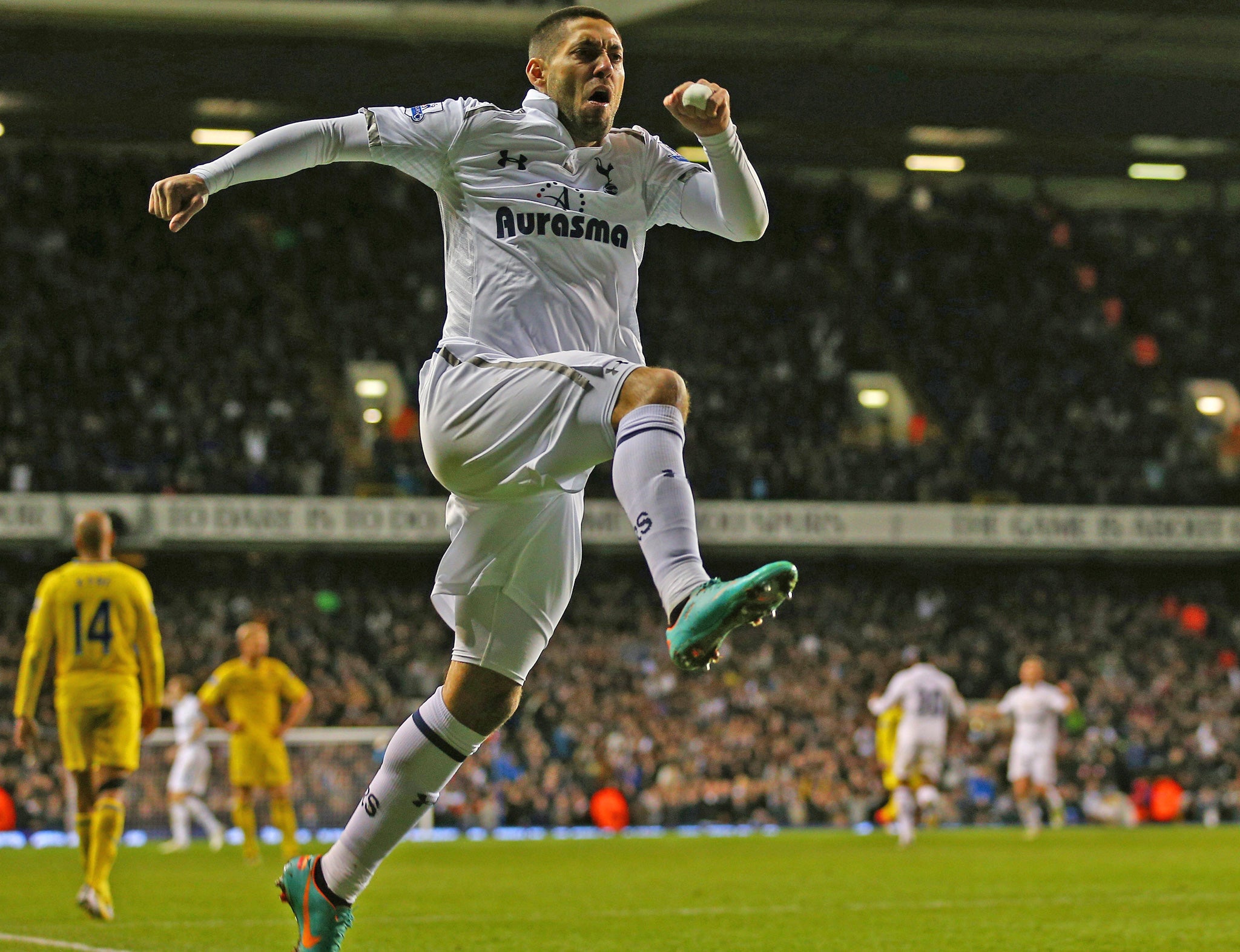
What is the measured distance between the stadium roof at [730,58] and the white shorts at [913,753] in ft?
36.2

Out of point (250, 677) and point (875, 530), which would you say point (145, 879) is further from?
point (875, 530)

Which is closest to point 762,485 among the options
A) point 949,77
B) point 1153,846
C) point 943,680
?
point 949,77

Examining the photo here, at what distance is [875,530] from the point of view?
29.0 metres

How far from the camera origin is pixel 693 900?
34.9 feet

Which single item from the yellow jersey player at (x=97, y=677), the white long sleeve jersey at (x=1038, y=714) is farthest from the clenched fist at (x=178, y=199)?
the white long sleeve jersey at (x=1038, y=714)

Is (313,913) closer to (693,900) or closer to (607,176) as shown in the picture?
(607,176)

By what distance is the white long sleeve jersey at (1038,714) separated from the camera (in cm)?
2067

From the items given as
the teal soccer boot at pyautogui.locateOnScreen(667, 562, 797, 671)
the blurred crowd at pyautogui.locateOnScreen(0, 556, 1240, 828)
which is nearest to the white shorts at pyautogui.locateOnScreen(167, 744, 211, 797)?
the blurred crowd at pyautogui.locateOnScreen(0, 556, 1240, 828)

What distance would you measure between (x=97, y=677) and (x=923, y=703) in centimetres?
1126

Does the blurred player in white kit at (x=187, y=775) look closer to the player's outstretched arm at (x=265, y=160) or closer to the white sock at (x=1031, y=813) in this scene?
the white sock at (x=1031, y=813)

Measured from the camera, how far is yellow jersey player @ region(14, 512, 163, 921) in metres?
8.99

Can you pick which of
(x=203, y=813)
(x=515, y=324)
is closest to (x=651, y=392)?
(x=515, y=324)

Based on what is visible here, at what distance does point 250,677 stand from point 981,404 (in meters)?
19.5

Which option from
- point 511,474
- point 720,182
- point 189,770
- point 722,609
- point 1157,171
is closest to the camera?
point 722,609
